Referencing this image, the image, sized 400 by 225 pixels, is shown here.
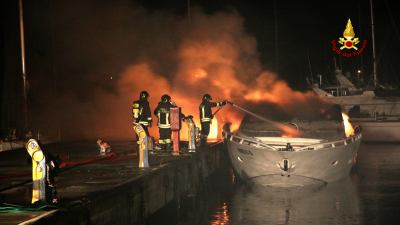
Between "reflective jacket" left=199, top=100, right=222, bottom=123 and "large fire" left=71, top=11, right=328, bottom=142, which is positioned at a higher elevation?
→ "large fire" left=71, top=11, right=328, bottom=142

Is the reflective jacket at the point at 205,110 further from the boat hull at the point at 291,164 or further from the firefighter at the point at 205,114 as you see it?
the boat hull at the point at 291,164

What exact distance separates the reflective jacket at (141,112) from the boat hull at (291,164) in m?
2.40

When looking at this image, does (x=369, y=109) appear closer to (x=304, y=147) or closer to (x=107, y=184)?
(x=304, y=147)

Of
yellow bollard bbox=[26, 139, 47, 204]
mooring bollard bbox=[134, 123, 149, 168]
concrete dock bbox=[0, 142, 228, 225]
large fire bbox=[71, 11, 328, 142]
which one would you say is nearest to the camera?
concrete dock bbox=[0, 142, 228, 225]

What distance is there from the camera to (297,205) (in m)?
14.3

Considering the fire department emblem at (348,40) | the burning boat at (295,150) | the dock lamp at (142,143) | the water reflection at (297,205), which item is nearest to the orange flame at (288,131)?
the burning boat at (295,150)

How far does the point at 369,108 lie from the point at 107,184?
87.1 feet

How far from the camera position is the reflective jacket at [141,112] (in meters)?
16.6

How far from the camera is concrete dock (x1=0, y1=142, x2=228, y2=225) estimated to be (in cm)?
872

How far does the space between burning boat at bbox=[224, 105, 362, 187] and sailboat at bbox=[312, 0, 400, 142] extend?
1475 cm

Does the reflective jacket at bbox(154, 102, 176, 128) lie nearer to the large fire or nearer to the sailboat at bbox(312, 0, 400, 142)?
the large fire

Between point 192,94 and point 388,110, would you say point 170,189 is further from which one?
point 388,110

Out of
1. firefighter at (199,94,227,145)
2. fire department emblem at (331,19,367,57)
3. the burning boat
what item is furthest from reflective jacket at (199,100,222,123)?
fire department emblem at (331,19,367,57)

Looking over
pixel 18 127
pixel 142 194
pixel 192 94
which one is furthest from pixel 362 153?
pixel 142 194
